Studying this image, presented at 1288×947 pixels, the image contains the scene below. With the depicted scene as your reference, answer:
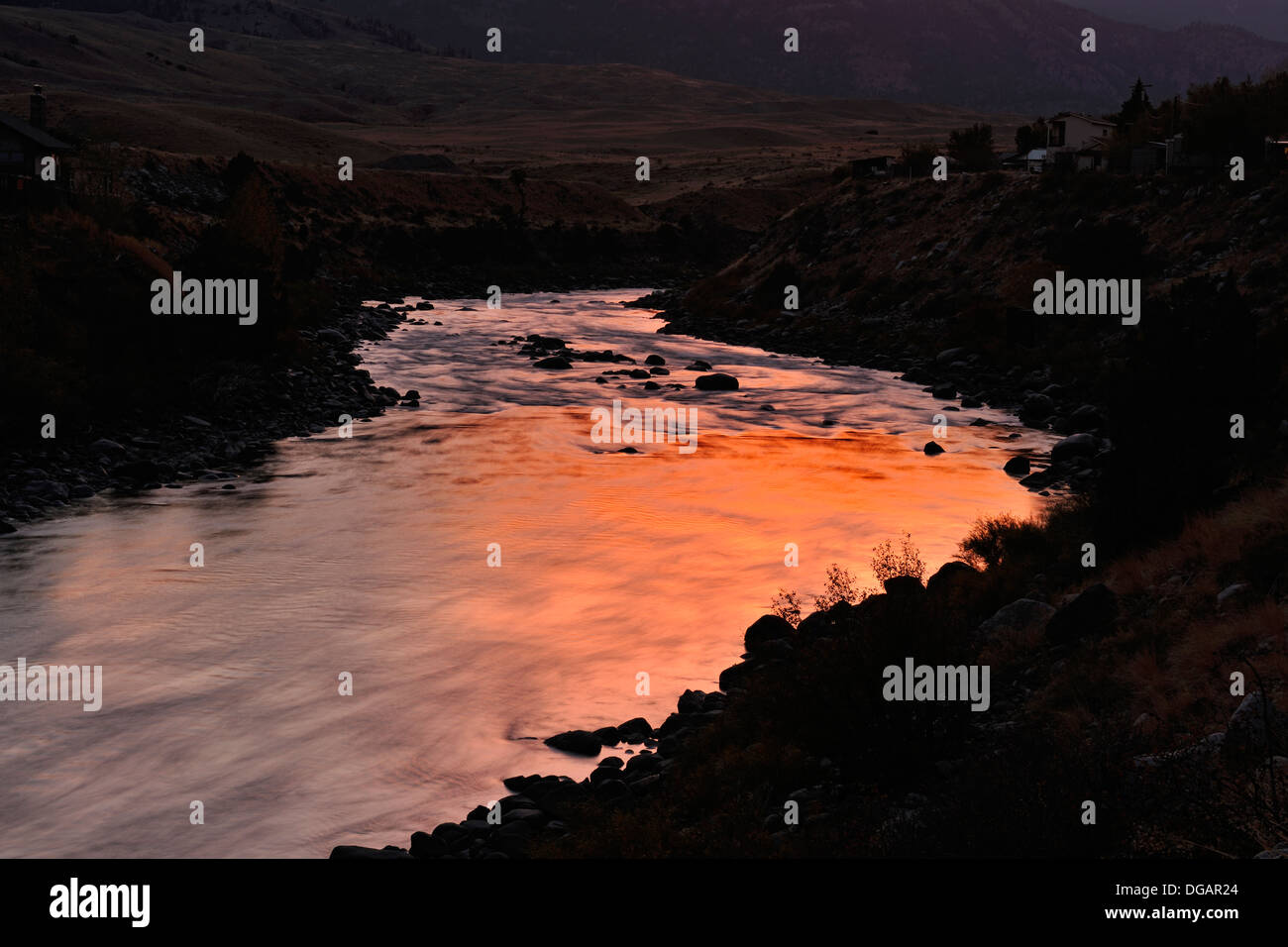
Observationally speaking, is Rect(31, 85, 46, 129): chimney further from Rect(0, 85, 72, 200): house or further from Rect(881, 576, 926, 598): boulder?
Rect(881, 576, 926, 598): boulder

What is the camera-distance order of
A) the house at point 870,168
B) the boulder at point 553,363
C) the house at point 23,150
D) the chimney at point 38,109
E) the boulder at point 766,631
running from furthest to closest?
the house at point 870,168, the chimney at point 38,109, the boulder at point 553,363, the house at point 23,150, the boulder at point 766,631

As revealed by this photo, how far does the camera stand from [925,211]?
58125 mm

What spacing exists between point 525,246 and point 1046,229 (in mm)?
46681

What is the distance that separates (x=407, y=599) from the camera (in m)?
20.4

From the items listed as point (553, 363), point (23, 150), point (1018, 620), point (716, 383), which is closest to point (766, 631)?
point (1018, 620)

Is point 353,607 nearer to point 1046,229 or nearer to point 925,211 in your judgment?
point 1046,229

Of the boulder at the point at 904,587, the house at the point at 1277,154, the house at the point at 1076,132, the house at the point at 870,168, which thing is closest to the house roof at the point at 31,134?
the boulder at the point at 904,587

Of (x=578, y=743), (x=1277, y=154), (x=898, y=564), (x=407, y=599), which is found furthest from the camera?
(x=1277, y=154)

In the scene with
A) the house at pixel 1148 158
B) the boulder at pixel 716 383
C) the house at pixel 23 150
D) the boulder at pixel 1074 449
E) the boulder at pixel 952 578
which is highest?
the house at pixel 1148 158

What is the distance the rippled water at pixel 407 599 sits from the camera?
538 inches

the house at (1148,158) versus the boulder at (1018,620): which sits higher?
the house at (1148,158)

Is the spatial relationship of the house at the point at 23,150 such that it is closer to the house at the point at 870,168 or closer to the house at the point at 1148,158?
the house at the point at 1148,158

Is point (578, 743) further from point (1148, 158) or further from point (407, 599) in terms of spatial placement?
point (1148, 158)
